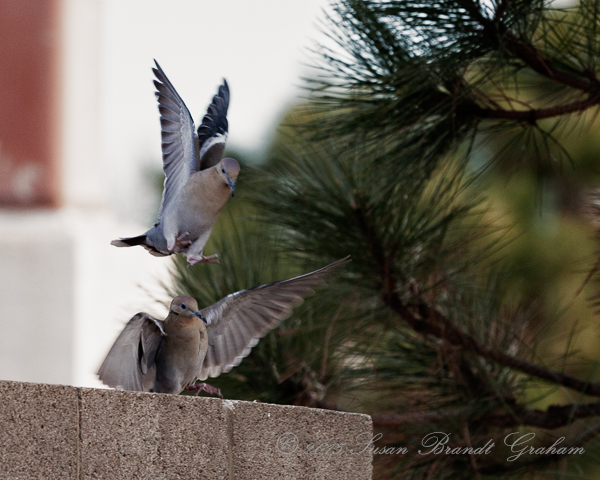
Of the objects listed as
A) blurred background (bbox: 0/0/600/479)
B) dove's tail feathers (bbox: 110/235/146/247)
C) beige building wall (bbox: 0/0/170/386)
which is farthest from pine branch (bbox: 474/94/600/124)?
beige building wall (bbox: 0/0/170/386)

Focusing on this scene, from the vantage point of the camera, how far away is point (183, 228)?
140cm

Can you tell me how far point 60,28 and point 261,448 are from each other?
5.03m

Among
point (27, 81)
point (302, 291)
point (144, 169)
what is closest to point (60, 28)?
point (27, 81)

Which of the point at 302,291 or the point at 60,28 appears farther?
the point at 60,28

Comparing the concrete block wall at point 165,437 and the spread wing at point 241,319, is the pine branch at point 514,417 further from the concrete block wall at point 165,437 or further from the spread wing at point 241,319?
the spread wing at point 241,319

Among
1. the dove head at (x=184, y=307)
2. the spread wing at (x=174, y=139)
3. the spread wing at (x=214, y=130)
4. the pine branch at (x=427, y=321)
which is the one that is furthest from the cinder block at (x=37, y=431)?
the pine branch at (x=427, y=321)

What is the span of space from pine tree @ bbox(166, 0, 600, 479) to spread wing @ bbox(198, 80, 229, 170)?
0.65m

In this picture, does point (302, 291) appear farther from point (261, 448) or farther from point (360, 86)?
point (360, 86)

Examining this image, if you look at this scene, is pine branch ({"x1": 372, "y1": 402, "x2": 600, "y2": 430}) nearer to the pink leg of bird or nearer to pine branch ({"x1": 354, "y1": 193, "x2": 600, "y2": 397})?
pine branch ({"x1": 354, "y1": 193, "x2": 600, "y2": 397})

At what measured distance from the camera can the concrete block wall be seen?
4.40 ft

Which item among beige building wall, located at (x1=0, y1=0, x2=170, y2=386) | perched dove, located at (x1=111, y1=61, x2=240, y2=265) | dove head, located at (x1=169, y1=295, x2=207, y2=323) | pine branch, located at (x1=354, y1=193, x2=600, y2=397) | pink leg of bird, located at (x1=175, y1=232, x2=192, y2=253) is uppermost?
perched dove, located at (x1=111, y1=61, x2=240, y2=265)

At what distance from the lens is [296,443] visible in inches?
63.7

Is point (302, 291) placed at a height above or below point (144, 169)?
above

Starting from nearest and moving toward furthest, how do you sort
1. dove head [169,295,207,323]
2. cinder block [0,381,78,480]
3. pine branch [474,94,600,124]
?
cinder block [0,381,78,480]
dove head [169,295,207,323]
pine branch [474,94,600,124]
